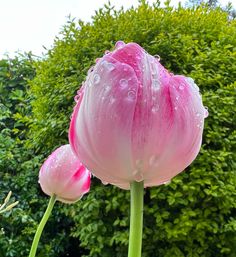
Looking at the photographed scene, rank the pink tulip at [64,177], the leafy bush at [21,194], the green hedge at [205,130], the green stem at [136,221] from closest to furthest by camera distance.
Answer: the green stem at [136,221] → the pink tulip at [64,177] → the green hedge at [205,130] → the leafy bush at [21,194]

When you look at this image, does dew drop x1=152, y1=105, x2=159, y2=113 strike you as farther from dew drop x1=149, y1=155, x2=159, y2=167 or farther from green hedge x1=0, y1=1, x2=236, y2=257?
green hedge x1=0, y1=1, x2=236, y2=257

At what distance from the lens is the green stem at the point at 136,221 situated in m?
0.30

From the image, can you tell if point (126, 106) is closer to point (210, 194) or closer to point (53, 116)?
point (210, 194)

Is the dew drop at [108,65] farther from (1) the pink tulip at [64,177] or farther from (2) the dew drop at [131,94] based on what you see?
(1) the pink tulip at [64,177]

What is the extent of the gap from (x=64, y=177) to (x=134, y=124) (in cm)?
24

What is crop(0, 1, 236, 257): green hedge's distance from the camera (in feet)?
6.73

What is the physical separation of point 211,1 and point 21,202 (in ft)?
19.0

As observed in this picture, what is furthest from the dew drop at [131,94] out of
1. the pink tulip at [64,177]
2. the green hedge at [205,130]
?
the green hedge at [205,130]

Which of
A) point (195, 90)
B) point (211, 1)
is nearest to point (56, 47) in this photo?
point (195, 90)

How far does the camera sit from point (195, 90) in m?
0.36

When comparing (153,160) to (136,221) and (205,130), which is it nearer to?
(136,221)

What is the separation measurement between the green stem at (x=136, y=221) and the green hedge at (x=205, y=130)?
1.71 meters

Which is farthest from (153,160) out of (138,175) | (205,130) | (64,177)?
(205,130)

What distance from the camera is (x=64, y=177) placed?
0.54 m
